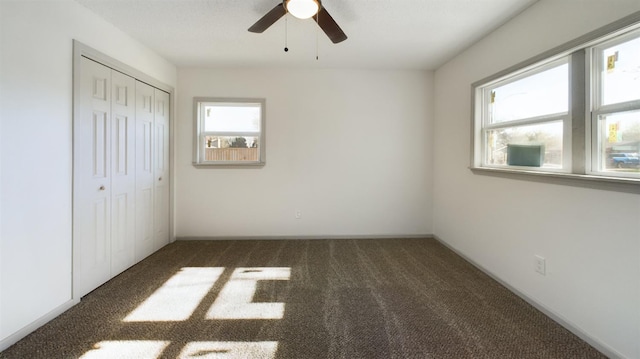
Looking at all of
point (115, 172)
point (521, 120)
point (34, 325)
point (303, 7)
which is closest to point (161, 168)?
point (115, 172)

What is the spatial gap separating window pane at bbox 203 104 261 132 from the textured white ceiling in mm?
588

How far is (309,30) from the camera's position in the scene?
267cm

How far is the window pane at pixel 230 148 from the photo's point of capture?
3.88m

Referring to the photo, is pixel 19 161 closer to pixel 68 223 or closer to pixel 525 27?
pixel 68 223

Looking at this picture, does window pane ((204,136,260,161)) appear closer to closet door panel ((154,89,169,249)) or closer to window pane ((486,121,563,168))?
closet door panel ((154,89,169,249))

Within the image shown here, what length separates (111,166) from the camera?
258 centimetres

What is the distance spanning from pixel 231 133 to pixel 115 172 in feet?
5.17

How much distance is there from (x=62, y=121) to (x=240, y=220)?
89.6 inches

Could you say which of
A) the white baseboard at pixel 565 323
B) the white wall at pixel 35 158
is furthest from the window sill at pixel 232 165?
the white baseboard at pixel 565 323

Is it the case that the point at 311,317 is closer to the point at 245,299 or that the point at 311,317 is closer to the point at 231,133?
the point at 245,299

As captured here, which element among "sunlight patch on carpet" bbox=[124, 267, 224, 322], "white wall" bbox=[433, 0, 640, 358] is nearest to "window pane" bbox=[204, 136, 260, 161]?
"sunlight patch on carpet" bbox=[124, 267, 224, 322]

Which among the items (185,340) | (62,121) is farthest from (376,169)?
(62,121)

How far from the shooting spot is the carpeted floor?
1.64 meters

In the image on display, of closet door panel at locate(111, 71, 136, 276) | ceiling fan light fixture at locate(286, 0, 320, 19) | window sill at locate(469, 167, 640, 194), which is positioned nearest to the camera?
window sill at locate(469, 167, 640, 194)
